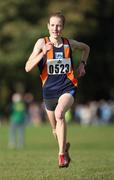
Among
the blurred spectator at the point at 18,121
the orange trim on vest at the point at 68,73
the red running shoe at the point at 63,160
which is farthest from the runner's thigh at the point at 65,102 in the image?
the blurred spectator at the point at 18,121

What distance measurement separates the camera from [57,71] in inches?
472

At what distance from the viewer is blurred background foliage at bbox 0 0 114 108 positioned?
5547cm

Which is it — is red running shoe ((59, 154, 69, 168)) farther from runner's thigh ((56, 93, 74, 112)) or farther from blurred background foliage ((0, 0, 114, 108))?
blurred background foliage ((0, 0, 114, 108))

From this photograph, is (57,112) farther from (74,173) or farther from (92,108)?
(92,108)

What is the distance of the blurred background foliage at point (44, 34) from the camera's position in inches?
2184

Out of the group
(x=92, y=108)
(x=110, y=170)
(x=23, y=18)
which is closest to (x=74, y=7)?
(x=23, y=18)

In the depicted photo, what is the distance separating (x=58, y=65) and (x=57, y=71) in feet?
0.33

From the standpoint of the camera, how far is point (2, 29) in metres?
56.0

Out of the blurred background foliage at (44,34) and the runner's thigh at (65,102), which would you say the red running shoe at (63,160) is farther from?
the blurred background foliage at (44,34)

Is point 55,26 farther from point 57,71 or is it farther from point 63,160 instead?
point 63,160

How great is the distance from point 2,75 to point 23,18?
14.2 feet

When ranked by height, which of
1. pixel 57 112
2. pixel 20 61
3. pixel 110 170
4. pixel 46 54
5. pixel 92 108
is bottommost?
pixel 92 108

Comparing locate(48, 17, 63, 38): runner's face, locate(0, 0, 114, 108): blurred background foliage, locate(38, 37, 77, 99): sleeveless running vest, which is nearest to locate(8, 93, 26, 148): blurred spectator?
locate(38, 37, 77, 99): sleeveless running vest

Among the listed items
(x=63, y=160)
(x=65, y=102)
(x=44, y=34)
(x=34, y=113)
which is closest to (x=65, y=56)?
(x=65, y=102)
